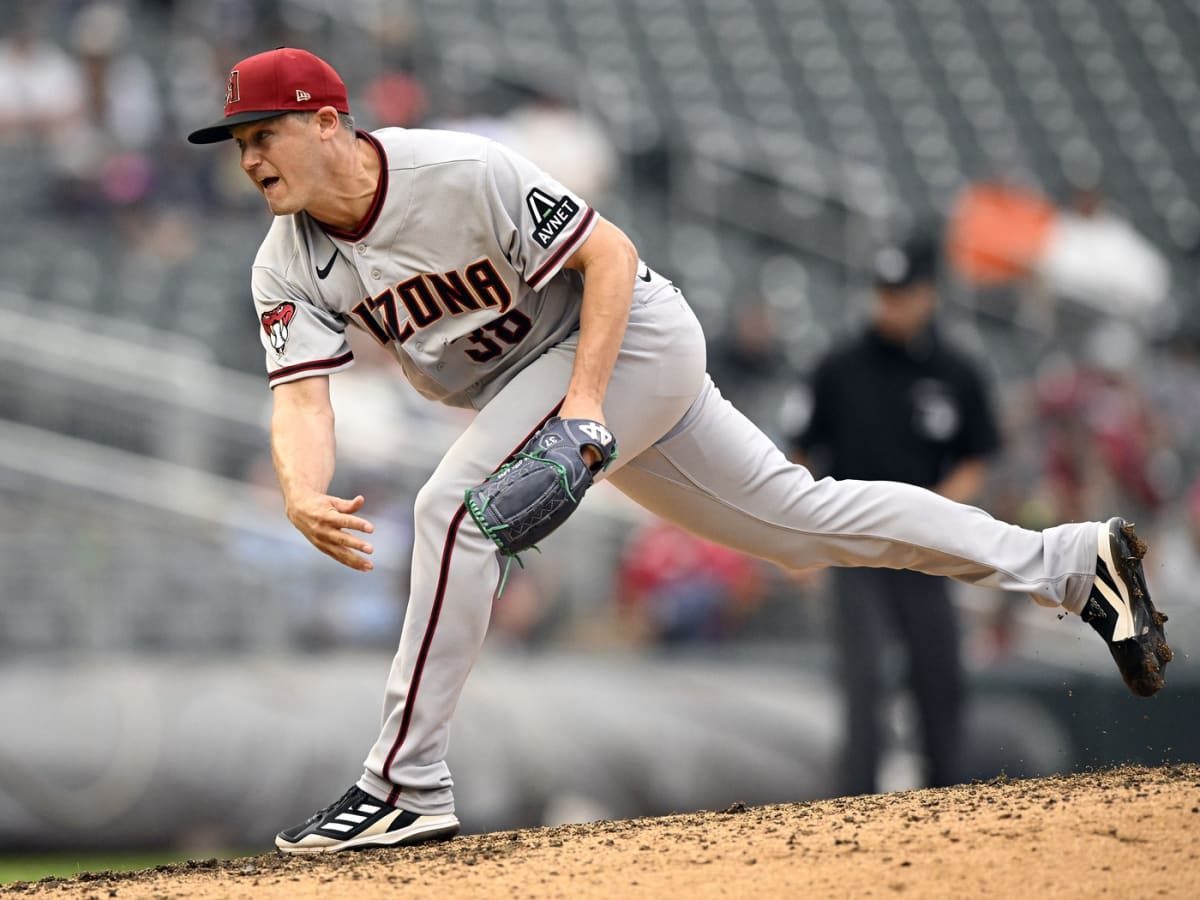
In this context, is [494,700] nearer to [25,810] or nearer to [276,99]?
[25,810]

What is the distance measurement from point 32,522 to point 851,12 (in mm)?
8522

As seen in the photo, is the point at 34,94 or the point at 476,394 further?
the point at 34,94

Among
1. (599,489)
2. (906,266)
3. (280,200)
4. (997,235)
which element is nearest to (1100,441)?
(997,235)

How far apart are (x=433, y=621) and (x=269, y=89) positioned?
110 cm

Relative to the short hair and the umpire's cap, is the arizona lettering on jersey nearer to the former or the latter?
the short hair

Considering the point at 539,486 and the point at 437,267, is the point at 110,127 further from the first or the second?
Answer: the point at 539,486

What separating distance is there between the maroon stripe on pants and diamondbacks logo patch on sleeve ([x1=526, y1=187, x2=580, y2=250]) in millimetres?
347

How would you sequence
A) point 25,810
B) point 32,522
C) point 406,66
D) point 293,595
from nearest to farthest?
1. point 25,810
2. point 293,595
3. point 32,522
4. point 406,66

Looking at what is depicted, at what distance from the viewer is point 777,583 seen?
740 cm

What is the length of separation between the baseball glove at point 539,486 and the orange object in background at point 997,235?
769 centimetres

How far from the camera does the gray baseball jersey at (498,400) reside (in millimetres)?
3451

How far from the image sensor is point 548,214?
11.4ft

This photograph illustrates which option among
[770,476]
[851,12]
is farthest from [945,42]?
[770,476]

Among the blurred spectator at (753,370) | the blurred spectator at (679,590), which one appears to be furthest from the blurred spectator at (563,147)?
the blurred spectator at (679,590)
